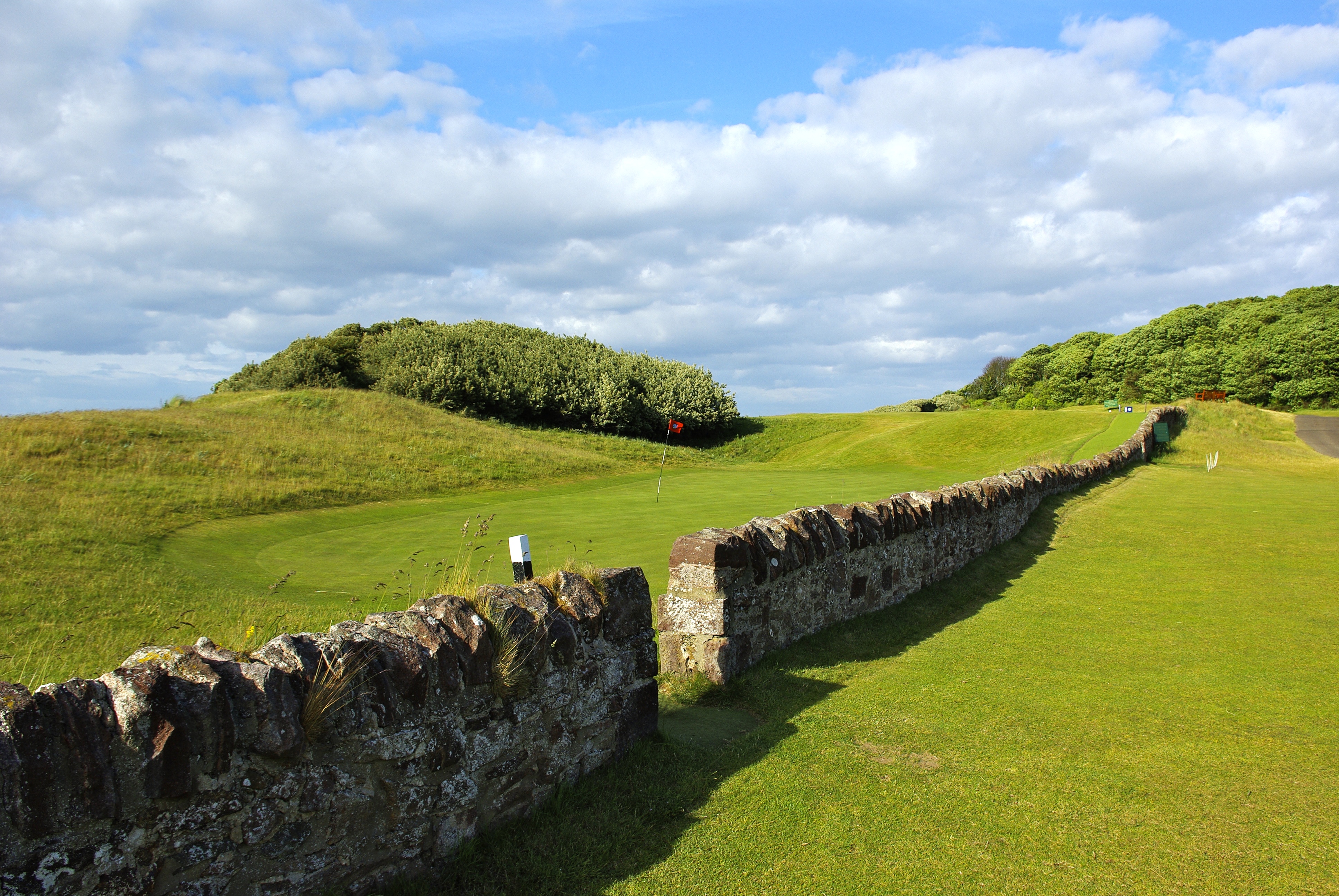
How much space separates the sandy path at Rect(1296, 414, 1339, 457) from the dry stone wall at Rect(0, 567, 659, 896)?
41.0 metres

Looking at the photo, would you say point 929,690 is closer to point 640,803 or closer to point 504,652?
point 640,803

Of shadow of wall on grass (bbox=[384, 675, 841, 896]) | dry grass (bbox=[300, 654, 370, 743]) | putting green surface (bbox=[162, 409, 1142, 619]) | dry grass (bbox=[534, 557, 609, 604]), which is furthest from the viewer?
putting green surface (bbox=[162, 409, 1142, 619])

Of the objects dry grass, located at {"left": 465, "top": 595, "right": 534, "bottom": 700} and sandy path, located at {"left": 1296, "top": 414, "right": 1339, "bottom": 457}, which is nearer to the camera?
dry grass, located at {"left": 465, "top": 595, "right": 534, "bottom": 700}

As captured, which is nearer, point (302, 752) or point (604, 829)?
point (302, 752)

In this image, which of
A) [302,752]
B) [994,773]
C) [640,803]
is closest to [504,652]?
[302,752]

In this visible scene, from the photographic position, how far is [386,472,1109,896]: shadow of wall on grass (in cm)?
373

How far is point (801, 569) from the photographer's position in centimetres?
756

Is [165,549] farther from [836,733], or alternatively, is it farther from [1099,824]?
[1099,824]

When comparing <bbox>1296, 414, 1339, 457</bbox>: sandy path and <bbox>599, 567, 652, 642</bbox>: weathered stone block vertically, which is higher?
<bbox>599, 567, 652, 642</bbox>: weathered stone block

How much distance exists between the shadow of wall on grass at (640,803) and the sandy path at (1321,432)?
37567mm

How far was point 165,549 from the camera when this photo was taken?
1337 centimetres

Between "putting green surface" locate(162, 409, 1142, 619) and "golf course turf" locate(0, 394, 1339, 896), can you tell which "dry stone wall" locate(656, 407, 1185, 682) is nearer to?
"golf course turf" locate(0, 394, 1339, 896)

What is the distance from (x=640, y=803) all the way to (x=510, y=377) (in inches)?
1756

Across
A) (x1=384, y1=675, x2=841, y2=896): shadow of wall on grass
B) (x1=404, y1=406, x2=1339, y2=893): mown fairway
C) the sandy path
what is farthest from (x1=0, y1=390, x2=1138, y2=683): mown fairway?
the sandy path
